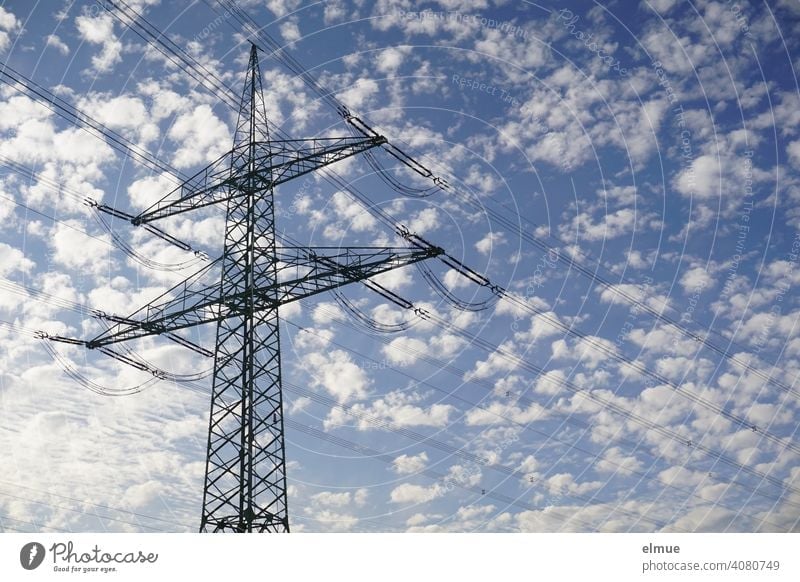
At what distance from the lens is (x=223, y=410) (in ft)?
78.4

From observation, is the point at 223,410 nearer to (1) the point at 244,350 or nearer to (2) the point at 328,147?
(1) the point at 244,350

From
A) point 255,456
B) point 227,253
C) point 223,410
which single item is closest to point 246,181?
point 227,253

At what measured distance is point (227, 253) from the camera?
87.0 ft

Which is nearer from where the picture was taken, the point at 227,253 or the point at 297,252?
the point at 297,252

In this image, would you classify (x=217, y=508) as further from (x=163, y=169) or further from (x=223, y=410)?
(x=163, y=169)

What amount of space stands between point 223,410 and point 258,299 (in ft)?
13.6

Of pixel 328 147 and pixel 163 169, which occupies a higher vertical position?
pixel 163 169
